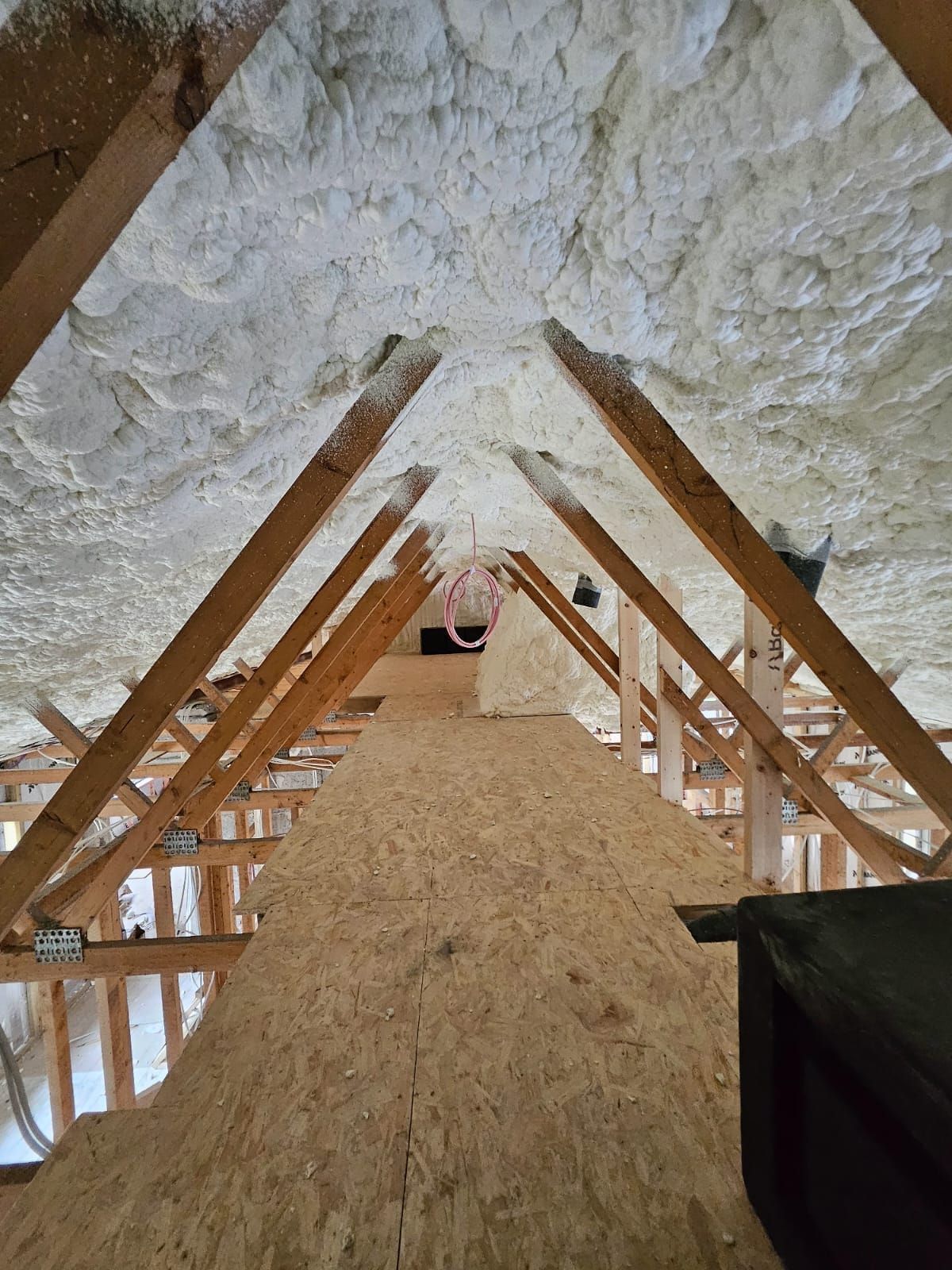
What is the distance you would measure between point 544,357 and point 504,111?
2.47ft

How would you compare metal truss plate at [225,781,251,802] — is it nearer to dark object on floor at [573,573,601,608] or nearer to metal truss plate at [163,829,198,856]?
metal truss plate at [163,829,198,856]

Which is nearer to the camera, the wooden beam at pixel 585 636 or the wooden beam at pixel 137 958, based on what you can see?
the wooden beam at pixel 137 958

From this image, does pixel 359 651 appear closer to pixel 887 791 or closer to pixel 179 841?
pixel 179 841

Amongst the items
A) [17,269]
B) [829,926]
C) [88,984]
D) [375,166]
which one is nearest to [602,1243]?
[829,926]

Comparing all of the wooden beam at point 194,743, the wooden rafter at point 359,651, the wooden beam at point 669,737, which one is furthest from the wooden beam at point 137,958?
the wooden beam at point 194,743

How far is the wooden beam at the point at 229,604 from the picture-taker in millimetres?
1396

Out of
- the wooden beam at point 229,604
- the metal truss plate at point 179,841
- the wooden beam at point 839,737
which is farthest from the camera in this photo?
the wooden beam at point 839,737

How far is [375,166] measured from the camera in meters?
0.90

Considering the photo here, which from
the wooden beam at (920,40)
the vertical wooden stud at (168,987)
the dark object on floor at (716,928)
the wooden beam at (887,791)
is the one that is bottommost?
the vertical wooden stud at (168,987)

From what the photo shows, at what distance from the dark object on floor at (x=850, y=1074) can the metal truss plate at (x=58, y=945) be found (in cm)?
206

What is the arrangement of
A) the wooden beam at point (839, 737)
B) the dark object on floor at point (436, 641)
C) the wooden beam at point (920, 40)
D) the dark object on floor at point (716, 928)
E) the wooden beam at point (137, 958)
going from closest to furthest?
the wooden beam at point (920, 40) → the dark object on floor at point (716, 928) → the wooden beam at point (137, 958) → the wooden beam at point (839, 737) → the dark object on floor at point (436, 641)

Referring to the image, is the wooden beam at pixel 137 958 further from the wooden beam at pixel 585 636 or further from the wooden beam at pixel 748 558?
the wooden beam at pixel 585 636

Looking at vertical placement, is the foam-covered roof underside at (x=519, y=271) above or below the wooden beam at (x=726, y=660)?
above

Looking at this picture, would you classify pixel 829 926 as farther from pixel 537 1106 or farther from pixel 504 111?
pixel 504 111
